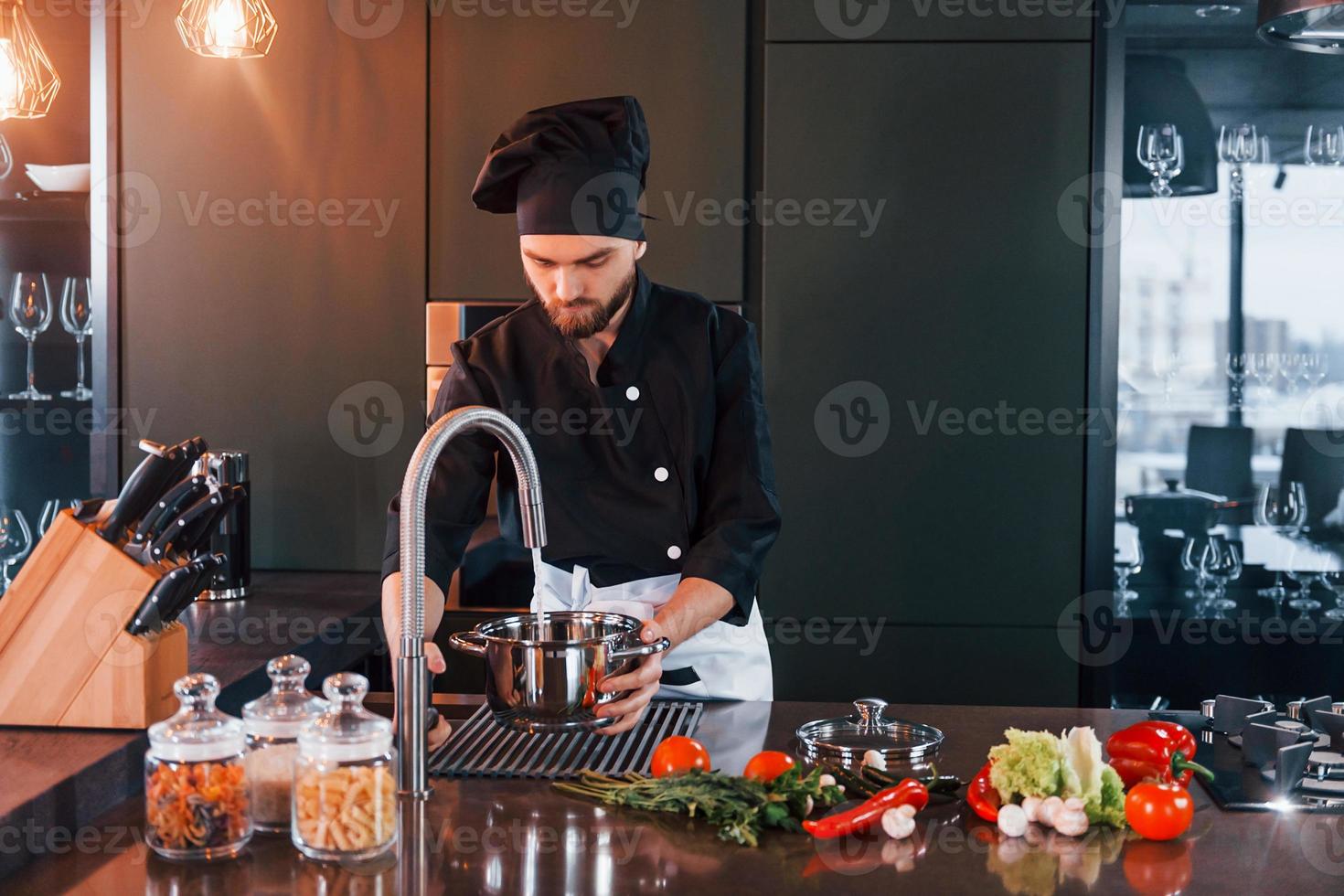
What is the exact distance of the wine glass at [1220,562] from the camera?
2.82m

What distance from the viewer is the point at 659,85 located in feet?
8.70

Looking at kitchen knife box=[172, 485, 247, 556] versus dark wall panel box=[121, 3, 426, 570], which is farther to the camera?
dark wall panel box=[121, 3, 426, 570]

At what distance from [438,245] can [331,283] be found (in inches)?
9.5

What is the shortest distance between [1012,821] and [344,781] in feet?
1.94

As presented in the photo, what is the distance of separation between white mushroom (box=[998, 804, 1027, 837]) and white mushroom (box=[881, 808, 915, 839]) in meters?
0.09

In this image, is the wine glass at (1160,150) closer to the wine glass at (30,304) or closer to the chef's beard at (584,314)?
the chef's beard at (584,314)

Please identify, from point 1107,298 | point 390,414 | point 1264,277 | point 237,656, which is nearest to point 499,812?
point 237,656

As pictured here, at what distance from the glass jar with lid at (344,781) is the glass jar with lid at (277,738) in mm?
55

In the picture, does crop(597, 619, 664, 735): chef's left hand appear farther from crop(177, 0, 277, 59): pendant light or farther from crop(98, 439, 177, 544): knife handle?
crop(177, 0, 277, 59): pendant light

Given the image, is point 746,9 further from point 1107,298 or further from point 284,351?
point 284,351

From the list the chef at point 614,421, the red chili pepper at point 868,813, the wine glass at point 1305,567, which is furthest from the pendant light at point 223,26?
the wine glass at point 1305,567

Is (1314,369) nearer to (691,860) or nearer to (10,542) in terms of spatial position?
(691,860)

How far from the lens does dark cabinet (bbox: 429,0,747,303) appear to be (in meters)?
2.64

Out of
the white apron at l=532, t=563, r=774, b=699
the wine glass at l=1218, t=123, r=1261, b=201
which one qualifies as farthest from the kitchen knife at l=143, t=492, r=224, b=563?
the wine glass at l=1218, t=123, r=1261, b=201
